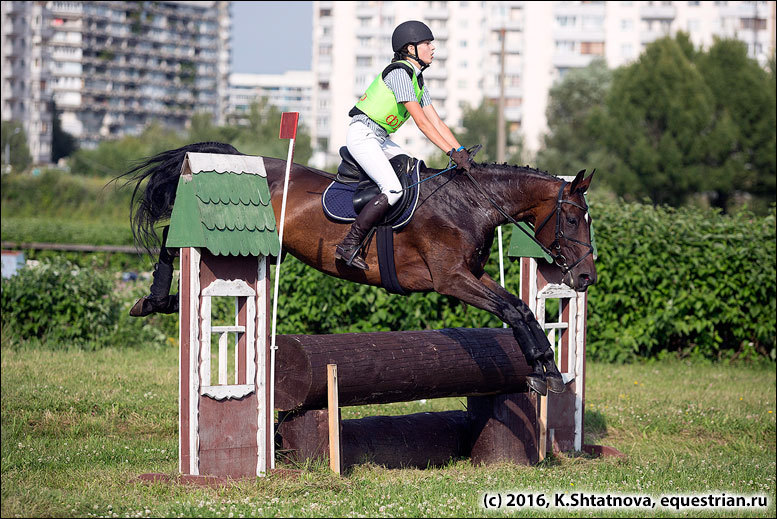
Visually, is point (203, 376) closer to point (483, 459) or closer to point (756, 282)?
point (483, 459)

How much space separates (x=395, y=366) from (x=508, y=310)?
0.93 meters

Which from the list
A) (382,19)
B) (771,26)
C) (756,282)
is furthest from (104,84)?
(756,282)

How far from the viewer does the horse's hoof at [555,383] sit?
20.5 ft

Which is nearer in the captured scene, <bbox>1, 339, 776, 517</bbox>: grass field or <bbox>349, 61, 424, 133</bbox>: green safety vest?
<bbox>1, 339, 776, 517</bbox>: grass field

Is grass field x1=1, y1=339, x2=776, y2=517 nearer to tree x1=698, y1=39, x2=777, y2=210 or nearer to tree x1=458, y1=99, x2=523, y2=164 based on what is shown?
tree x1=698, y1=39, x2=777, y2=210

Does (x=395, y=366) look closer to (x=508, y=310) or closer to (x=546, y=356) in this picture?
(x=508, y=310)

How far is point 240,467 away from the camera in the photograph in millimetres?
6137

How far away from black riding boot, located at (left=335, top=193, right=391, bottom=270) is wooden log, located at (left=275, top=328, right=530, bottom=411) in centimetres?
64

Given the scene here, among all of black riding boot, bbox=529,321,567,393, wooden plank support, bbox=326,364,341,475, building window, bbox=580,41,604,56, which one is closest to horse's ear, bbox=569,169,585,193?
black riding boot, bbox=529,321,567,393

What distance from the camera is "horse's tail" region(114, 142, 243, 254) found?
6938 millimetres

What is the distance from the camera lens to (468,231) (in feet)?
21.5

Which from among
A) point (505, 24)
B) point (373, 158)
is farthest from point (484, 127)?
point (373, 158)

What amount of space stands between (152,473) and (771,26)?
7216 centimetres

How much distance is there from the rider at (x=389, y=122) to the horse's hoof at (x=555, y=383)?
1481mm
